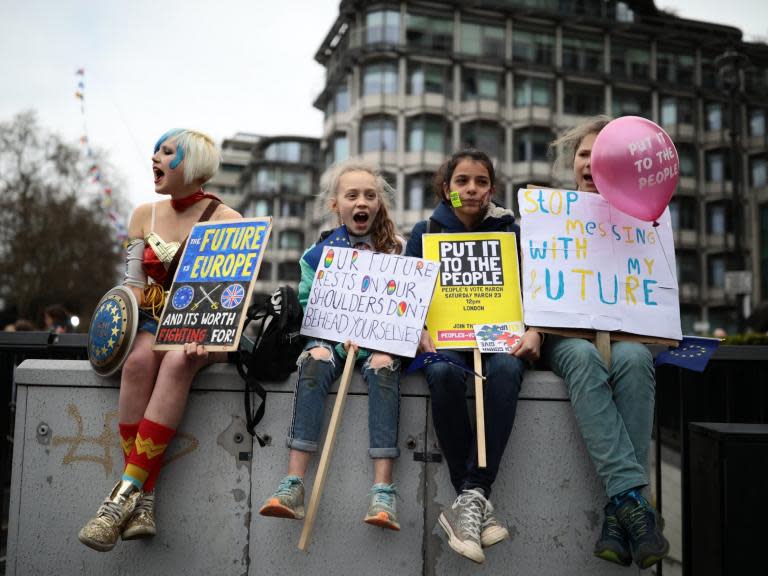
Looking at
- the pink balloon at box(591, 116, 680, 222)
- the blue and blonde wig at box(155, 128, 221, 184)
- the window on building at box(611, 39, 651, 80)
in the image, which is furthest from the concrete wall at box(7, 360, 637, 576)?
the window on building at box(611, 39, 651, 80)

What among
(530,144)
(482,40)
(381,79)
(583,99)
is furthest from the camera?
(583,99)

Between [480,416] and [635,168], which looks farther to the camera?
[635,168]

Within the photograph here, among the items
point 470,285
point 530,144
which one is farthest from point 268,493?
point 530,144

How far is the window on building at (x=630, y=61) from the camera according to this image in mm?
40969

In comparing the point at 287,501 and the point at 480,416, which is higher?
the point at 480,416

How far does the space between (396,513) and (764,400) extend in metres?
2.22

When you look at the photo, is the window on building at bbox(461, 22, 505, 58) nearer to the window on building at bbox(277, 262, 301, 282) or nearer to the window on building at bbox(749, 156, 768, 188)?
the window on building at bbox(749, 156, 768, 188)

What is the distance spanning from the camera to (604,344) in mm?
3412

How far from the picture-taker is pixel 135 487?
10.7 ft

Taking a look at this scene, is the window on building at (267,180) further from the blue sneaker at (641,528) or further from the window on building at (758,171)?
the blue sneaker at (641,528)

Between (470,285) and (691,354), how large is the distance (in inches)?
47.2

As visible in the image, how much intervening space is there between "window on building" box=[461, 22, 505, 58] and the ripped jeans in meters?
37.4

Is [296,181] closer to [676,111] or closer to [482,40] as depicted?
[482,40]

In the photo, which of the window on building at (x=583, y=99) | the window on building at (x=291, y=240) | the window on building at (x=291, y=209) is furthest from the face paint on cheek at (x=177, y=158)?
the window on building at (x=291, y=209)
